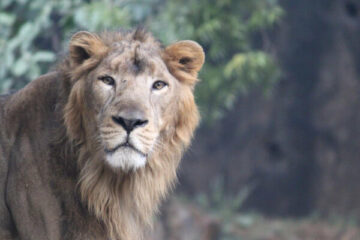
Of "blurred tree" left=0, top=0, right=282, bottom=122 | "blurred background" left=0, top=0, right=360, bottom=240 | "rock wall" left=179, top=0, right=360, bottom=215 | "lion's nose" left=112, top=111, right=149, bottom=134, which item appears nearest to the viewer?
"lion's nose" left=112, top=111, right=149, bottom=134

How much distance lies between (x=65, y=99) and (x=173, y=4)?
431cm

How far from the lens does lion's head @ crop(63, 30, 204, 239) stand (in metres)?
Result: 4.58

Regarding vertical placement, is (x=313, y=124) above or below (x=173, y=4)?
below

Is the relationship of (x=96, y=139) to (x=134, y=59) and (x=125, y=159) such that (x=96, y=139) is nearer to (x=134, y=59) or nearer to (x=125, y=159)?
(x=125, y=159)

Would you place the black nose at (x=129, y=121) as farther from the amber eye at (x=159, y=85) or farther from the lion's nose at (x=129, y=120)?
the amber eye at (x=159, y=85)

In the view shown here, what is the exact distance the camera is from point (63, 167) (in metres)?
4.84

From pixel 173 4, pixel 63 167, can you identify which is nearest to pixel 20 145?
pixel 63 167

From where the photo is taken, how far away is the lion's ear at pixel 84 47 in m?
4.87

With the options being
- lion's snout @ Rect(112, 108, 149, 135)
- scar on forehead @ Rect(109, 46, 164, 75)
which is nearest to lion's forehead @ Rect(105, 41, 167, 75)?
scar on forehead @ Rect(109, 46, 164, 75)

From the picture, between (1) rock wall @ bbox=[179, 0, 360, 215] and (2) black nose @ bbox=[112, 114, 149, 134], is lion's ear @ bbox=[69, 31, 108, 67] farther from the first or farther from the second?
(1) rock wall @ bbox=[179, 0, 360, 215]

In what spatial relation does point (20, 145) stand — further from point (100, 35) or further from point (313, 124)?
point (313, 124)

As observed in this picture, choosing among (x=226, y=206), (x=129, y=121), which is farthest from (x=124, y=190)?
(x=226, y=206)

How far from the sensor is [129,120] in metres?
4.49

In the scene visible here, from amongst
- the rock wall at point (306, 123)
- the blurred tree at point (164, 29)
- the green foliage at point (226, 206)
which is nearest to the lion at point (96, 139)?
the blurred tree at point (164, 29)
